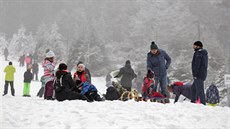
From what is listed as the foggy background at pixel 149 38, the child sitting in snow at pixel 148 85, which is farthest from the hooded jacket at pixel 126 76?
the foggy background at pixel 149 38

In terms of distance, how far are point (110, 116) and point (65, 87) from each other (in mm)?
2570

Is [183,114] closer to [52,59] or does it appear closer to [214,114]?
[214,114]

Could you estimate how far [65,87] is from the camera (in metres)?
8.48

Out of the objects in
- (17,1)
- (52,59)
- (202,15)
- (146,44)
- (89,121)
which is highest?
(17,1)

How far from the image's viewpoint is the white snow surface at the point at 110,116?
18.9 feet

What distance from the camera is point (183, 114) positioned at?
6977 millimetres

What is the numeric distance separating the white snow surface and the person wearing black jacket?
78cm

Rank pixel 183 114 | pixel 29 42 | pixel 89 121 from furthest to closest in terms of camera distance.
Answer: pixel 29 42, pixel 183 114, pixel 89 121

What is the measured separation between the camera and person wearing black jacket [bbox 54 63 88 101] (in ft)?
27.3

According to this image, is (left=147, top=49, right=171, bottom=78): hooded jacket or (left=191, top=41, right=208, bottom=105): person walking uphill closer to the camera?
(left=191, top=41, right=208, bottom=105): person walking uphill

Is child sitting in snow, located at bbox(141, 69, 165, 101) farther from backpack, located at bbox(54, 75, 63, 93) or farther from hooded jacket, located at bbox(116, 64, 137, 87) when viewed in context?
backpack, located at bbox(54, 75, 63, 93)

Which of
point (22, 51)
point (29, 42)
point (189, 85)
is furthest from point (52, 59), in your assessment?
point (29, 42)

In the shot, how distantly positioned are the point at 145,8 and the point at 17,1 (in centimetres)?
5716

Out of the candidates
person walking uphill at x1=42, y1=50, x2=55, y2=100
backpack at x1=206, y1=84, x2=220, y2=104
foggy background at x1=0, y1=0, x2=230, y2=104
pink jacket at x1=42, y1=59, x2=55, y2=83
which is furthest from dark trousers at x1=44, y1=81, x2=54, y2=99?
foggy background at x1=0, y1=0, x2=230, y2=104
